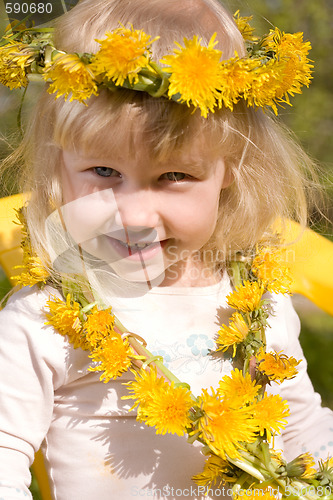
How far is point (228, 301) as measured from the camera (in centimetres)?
140

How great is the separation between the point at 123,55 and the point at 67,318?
1.62ft

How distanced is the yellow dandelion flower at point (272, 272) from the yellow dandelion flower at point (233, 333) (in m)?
0.14

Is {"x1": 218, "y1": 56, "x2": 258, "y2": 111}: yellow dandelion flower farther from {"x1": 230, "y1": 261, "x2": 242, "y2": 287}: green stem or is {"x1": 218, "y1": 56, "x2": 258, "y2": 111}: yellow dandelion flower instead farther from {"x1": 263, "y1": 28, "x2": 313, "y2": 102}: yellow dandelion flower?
{"x1": 230, "y1": 261, "x2": 242, "y2": 287}: green stem

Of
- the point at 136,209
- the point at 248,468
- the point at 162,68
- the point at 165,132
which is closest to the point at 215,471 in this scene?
the point at 248,468

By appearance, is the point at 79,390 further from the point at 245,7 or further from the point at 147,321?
the point at 245,7

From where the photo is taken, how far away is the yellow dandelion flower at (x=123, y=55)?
1.02 metres

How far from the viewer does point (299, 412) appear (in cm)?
155

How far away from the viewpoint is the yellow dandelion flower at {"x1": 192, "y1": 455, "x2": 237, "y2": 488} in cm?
119

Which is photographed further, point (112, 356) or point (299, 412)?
point (299, 412)

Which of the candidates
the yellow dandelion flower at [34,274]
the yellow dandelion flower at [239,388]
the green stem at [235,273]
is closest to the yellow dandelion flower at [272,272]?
the green stem at [235,273]

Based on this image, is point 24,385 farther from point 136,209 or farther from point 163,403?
point 136,209

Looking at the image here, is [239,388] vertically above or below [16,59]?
below

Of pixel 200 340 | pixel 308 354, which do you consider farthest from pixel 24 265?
pixel 308 354

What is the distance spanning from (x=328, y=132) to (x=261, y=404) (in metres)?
2.67
